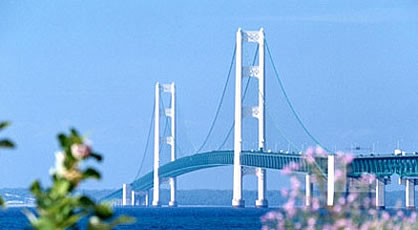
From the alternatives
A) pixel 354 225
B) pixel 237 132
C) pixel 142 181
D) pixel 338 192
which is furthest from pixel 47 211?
pixel 142 181

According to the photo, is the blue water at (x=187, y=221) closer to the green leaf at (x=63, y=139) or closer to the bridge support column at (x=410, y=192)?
the bridge support column at (x=410, y=192)

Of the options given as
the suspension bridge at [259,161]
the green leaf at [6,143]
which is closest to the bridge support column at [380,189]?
the suspension bridge at [259,161]

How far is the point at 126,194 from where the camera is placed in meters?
102

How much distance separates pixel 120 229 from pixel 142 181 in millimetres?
51534

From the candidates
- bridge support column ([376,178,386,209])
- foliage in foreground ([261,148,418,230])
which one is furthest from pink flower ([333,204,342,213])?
bridge support column ([376,178,386,209])

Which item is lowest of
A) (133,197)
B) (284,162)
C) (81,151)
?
(81,151)

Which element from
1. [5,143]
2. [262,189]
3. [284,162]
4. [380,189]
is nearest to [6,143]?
[5,143]

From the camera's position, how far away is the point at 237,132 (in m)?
75.2

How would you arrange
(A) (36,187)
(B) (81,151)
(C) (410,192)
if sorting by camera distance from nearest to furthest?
1. (B) (81,151)
2. (A) (36,187)
3. (C) (410,192)

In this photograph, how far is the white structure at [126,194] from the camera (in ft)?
333

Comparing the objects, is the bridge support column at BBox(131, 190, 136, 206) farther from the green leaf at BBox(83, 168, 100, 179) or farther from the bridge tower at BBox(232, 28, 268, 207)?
the green leaf at BBox(83, 168, 100, 179)

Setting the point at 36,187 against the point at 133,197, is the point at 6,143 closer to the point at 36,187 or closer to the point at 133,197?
the point at 36,187

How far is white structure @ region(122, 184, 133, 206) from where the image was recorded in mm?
101600

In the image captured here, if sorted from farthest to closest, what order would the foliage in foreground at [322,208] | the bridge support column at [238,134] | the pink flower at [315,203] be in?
the bridge support column at [238,134]
the pink flower at [315,203]
the foliage in foreground at [322,208]
